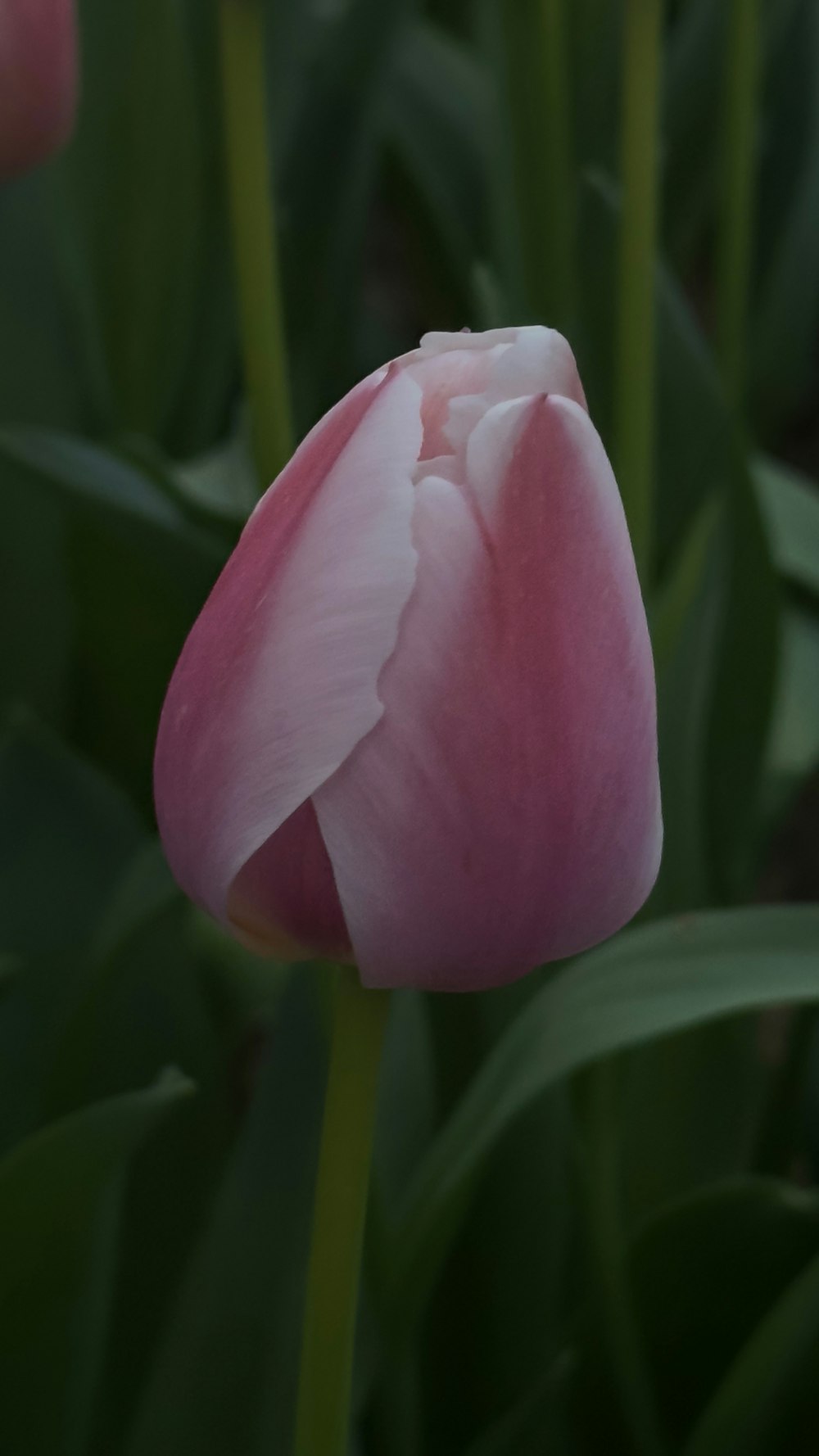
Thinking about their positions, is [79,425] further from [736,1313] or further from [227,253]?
[736,1313]

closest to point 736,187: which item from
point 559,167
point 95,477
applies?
point 559,167

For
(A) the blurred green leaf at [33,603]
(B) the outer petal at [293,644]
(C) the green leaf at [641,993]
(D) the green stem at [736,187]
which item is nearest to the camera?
(B) the outer petal at [293,644]

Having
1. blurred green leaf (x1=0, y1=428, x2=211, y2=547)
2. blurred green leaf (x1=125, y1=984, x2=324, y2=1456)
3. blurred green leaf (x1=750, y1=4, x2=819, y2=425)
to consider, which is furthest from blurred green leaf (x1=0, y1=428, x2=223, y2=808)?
blurred green leaf (x1=750, y1=4, x2=819, y2=425)

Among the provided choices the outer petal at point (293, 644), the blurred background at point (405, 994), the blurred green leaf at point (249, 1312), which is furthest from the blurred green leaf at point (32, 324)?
the outer petal at point (293, 644)

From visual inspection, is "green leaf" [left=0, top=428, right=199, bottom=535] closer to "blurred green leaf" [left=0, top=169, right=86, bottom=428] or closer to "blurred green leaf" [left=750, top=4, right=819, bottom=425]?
"blurred green leaf" [left=0, top=169, right=86, bottom=428]

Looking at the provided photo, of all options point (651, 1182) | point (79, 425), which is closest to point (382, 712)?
point (651, 1182)

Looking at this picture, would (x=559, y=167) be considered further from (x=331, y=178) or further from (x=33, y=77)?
(x=33, y=77)

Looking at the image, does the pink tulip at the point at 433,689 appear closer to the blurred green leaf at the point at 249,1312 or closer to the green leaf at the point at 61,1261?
the green leaf at the point at 61,1261
